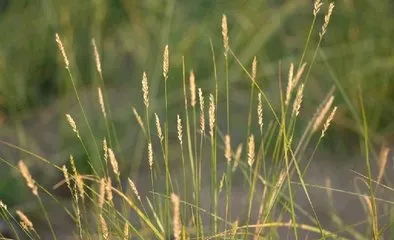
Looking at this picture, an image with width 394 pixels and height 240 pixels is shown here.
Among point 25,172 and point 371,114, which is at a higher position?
point 25,172

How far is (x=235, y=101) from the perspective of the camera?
Result: 2.33m

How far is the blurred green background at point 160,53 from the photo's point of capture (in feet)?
7.26

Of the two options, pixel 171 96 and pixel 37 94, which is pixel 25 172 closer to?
pixel 171 96

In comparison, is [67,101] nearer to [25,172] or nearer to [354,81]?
[354,81]

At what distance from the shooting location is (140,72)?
2383 mm

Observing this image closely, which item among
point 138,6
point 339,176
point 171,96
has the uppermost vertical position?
Answer: point 138,6

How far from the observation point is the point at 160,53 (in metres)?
2.27

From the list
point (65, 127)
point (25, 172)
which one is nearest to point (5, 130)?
point (65, 127)

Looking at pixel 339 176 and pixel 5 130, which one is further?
Answer: pixel 5 130

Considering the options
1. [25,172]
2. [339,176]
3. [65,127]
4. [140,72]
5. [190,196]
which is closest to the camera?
[25,172]

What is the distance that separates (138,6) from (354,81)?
64cm

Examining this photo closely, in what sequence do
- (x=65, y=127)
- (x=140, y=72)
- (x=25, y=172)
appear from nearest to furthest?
(x=25, y=172) → (x=65, y=127) → (x=140, y=72)

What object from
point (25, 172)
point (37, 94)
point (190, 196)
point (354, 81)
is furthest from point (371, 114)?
point (25, 172)

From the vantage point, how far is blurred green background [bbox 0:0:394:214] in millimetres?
2213
